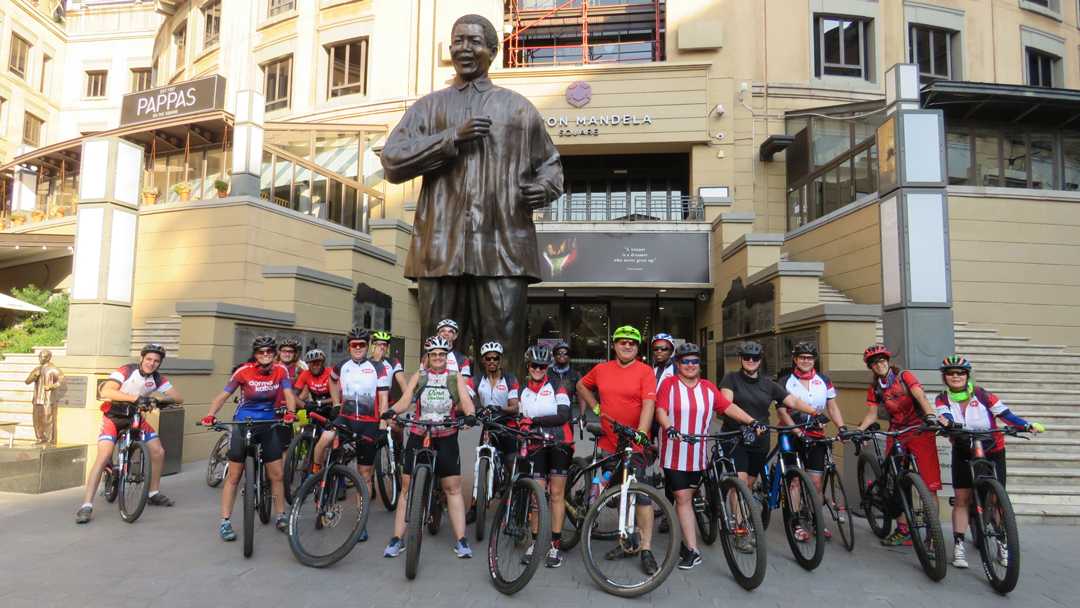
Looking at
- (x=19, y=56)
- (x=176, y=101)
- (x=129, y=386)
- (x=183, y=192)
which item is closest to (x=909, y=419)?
(x=129, y=386)

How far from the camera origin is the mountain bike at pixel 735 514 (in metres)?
4.58

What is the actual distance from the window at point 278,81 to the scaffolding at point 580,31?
8.55 m

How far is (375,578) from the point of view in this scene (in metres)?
4.60

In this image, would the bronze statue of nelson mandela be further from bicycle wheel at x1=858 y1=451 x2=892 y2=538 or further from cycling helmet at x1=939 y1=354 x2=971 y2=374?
cycling helmet at x1=939 y1=354 x2=971 y2=374

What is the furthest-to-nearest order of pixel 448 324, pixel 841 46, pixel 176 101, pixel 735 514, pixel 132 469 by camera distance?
pixel 841 46 → pixel 176 101 → pixel 132 469 → pixel 448 324 → pixel 735 514

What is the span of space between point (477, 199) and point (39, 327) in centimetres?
1928

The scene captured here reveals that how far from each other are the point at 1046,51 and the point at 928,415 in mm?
24759

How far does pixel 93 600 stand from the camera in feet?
13.5

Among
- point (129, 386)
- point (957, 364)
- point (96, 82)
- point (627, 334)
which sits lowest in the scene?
point (129, 386)

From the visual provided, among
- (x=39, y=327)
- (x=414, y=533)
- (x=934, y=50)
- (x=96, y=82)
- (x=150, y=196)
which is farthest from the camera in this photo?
(x=96, y=82)

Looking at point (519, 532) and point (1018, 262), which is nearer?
point (519, 532)

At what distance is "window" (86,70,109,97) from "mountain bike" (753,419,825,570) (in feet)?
135

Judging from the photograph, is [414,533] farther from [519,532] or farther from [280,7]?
[280,7]

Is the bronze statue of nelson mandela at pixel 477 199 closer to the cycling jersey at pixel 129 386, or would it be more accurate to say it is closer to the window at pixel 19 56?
the cycling jersey at pixel 129 386
